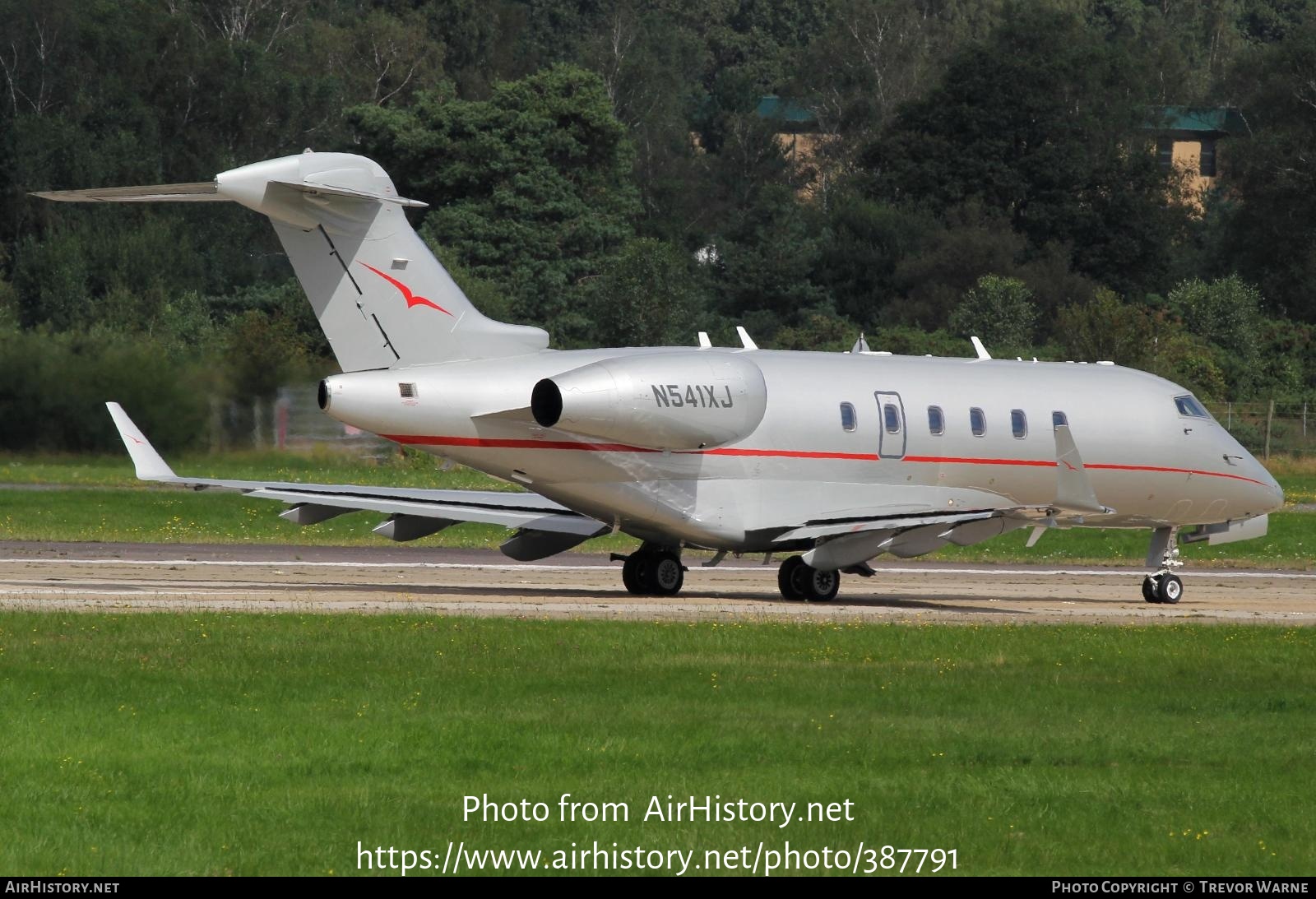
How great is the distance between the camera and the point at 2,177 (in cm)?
7669

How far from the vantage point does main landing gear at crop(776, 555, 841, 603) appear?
27016 mm

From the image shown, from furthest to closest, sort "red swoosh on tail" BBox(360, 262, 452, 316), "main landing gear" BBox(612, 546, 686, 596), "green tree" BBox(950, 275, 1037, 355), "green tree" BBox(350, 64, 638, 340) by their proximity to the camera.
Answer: "green tree" BBox(350, 64, 638, 340) → "green tree" BBox(950, 275, 1037, 355) → "main landing gear" BBox(612, 546, 686, 596) → "red swoosh on tail" BBox(360, 262, 452, 316)

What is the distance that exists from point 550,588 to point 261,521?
14081 millimetres

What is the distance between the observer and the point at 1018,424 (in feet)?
93.5

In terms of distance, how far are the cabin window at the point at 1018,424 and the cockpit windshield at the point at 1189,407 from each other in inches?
119

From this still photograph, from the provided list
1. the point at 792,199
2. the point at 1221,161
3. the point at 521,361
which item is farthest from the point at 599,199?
the point at 521,361

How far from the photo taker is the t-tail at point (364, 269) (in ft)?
79.5

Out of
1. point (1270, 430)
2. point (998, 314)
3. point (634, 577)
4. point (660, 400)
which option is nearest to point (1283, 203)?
point (998, 314)

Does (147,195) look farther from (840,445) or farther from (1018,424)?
(1018,424)

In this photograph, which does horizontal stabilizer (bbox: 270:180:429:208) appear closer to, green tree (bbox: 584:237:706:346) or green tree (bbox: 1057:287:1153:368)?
green tree (bbox: 1057:287:1153:368)

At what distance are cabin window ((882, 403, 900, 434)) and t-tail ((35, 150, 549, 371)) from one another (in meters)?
5.89

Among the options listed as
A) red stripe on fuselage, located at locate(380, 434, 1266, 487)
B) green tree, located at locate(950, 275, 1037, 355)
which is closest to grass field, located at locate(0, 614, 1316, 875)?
red stripe on fuselage, located at locate(380, 434, 1266, 487)

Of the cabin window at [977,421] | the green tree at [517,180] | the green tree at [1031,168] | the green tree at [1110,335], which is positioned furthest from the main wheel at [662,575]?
the green tree at [1031,168]

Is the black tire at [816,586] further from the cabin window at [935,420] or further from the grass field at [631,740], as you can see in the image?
the grass field at [631,740]
